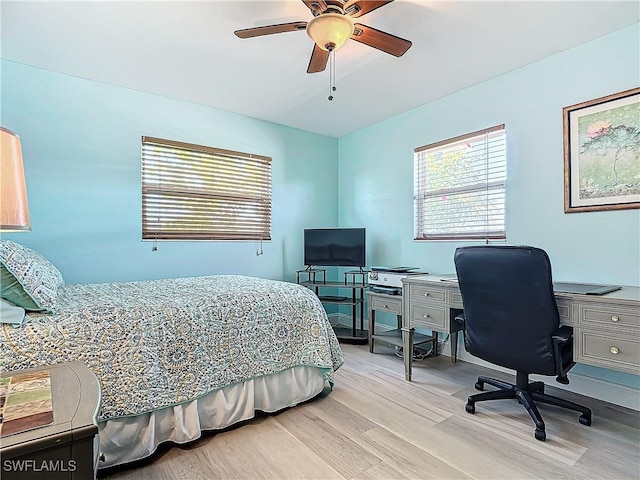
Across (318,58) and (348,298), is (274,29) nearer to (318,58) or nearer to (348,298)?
(318,58)

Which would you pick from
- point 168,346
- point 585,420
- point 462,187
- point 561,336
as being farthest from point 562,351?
point 168,346

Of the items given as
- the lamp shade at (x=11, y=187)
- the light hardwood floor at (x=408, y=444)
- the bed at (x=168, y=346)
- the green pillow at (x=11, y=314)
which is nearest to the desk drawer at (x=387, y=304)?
the light hardwood floor at (x=408, y=444)

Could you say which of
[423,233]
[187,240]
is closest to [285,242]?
[187,240]

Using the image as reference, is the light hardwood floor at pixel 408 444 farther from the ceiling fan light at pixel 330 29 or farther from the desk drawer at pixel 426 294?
the ceiling fan light at pixel 330 29

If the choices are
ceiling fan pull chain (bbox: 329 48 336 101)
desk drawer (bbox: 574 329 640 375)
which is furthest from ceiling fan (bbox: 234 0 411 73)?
desk drawer (bbox: 574 329 640 375)

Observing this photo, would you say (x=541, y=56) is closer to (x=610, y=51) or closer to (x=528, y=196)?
(x=610, y=51)

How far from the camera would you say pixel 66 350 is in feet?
5.05

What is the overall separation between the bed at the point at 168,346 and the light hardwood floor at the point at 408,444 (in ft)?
0.46

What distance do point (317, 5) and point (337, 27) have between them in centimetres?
15

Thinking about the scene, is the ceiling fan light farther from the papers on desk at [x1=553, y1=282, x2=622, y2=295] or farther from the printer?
the printer

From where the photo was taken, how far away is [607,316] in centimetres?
180

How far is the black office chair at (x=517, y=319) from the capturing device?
184cm

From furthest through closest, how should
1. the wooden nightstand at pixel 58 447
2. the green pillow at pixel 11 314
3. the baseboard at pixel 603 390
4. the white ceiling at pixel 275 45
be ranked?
the baseboard at pixel 603 390 < the white ceiling at pixel 275 45 < the green pillow at pixel 11 314 < the wooden nightstand at pixel 58 447

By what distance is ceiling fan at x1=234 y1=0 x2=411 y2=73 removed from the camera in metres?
1.80
